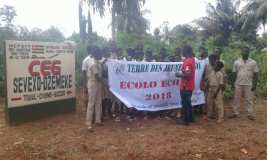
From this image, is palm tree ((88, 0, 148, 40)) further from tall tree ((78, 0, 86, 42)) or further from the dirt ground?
the dirt ground

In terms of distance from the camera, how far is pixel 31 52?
23.5 feet

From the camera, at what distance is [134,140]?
5992 millimetres

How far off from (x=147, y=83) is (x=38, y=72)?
92.9 inches

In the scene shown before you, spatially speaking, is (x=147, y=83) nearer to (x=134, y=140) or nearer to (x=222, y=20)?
(x=134, y=140)

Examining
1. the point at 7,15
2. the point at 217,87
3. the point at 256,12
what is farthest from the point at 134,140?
the point at 256,12

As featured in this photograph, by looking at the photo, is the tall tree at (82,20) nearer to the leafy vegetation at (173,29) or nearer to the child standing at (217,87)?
the leafy vegetation at (173,29)

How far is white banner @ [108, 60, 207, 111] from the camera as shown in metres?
7.10

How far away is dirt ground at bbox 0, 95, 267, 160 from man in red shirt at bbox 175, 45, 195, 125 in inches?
13.7

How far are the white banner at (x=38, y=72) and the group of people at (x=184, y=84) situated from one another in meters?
0.70

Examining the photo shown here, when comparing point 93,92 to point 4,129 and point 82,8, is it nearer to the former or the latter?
point 4,129

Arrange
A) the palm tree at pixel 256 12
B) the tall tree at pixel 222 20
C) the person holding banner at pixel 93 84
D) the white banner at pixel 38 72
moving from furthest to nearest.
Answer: the tall tree at pixel 222 20
the palm tree at pixel 256 12
the white banner at pixel 38 72
the person holding banner at pixel 93 84

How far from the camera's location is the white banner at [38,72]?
22.5 ft

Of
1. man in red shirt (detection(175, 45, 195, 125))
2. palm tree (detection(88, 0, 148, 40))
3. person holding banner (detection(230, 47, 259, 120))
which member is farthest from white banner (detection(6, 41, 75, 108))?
palm tree (detection(88, 0, 148, 40))

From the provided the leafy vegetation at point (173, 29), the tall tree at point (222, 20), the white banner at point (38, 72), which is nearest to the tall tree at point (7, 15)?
the leafy vegetation at point (173, 29)
